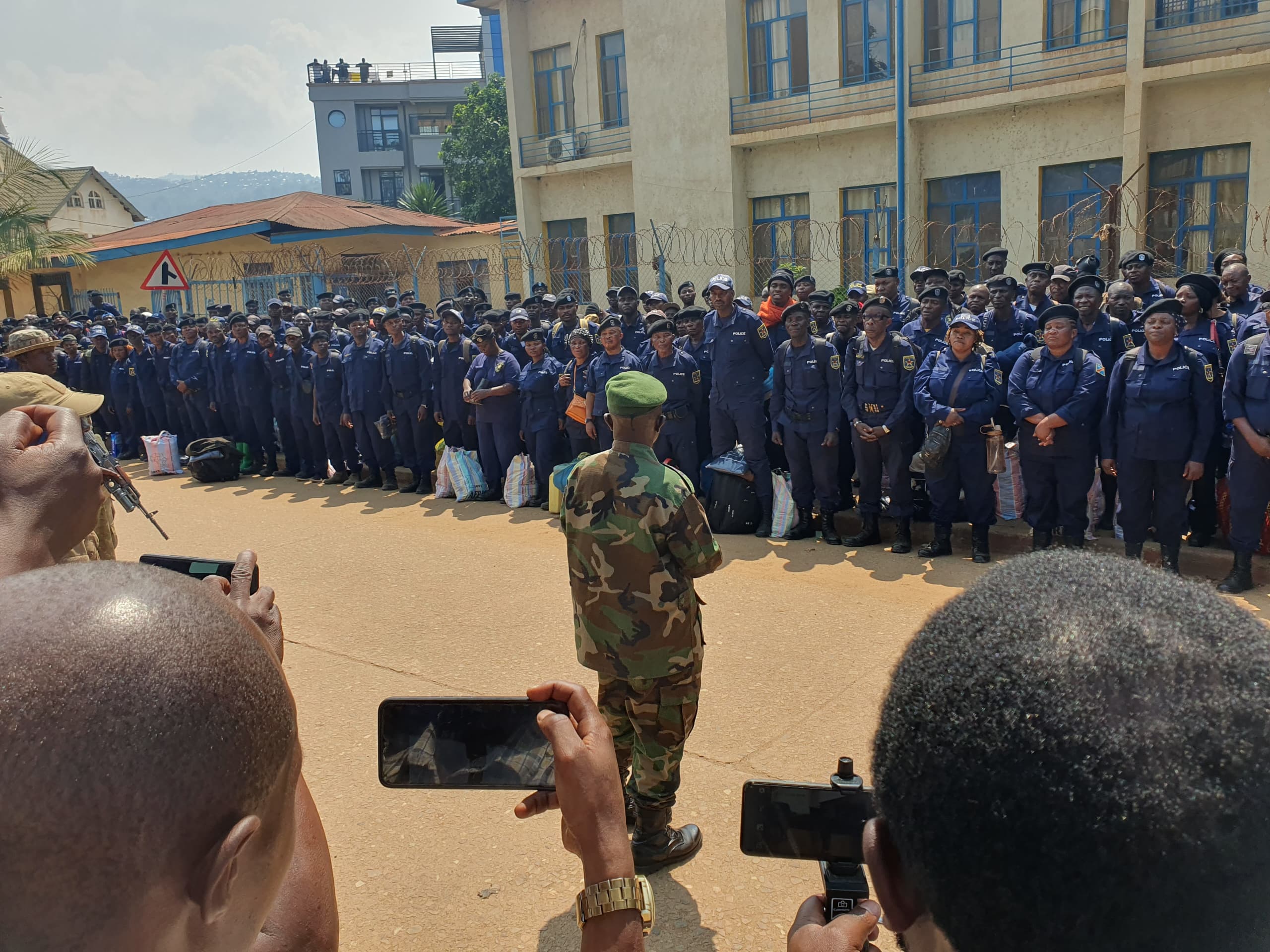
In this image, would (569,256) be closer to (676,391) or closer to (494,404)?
(494,404)

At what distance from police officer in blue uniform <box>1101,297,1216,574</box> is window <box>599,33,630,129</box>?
16973 millimetres

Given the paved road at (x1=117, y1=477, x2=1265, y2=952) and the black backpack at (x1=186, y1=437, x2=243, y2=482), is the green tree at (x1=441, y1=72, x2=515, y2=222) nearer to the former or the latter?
the black backpack at (x1=186, y1=437, x2=243, y2=482)

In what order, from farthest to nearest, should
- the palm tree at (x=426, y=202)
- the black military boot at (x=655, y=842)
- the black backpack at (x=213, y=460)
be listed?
the palm tree at (x=426, y=202) < the black backpack at (x=213, y=460) < the black military boot at (x=655, y=842)

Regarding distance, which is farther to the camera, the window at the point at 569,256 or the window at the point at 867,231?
the window at the point at 569,256

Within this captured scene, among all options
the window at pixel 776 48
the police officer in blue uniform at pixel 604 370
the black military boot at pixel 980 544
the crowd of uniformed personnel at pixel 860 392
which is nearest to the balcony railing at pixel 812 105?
the window at pixel 776 48

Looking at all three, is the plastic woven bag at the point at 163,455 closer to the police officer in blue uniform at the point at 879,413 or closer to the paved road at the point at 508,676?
the paved road at the point at 508,676

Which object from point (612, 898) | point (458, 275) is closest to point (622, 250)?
point (458, 275)

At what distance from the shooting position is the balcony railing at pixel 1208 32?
13.9m

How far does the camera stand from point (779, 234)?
19.8 meters

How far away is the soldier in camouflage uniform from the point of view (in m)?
3.62

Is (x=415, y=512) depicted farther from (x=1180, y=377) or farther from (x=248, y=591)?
(x=248, y=591)

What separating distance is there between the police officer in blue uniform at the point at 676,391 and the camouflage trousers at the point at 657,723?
17.0ft

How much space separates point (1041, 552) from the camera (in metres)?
1.19

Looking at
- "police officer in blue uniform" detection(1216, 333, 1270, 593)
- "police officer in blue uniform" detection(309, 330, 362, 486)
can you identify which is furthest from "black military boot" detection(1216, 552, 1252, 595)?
"police officer in blue uniform" detection(309, 330, 362, 486)
